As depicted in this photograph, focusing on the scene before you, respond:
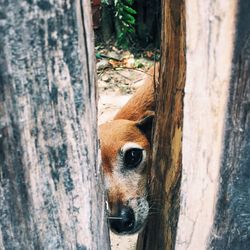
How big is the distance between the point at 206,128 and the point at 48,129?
0.57m

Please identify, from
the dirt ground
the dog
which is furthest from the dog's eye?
the dirt ground

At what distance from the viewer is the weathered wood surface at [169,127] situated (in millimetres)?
2084

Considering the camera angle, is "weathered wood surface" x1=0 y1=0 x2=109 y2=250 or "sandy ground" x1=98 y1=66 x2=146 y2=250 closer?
"weathered wood surface" x1=0 y1=0 x2=109 y2=250

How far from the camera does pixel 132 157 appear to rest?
3.46m

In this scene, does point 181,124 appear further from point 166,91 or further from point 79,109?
point 79,109

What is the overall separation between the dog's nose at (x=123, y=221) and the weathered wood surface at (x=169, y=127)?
29cm

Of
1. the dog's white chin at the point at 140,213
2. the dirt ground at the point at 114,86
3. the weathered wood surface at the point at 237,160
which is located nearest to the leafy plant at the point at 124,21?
the dirt ground at the point at 114,86

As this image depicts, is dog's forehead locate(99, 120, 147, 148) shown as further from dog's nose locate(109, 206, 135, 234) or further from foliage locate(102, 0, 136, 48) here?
foliage locate(102, 0, 136, 48)

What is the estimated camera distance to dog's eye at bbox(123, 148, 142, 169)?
3.46 metres

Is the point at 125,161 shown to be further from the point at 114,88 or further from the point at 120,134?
the point at 114,88

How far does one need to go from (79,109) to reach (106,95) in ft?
14.1

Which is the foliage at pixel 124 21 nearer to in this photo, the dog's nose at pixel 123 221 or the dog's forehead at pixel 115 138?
the dog's forehead at pixel 115 138

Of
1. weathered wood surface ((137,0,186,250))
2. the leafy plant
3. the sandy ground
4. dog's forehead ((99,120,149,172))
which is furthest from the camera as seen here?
the leafy plant

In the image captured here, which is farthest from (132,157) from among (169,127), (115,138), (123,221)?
(169,127)
